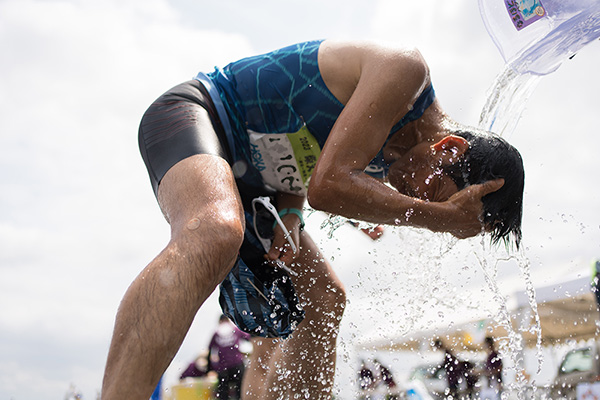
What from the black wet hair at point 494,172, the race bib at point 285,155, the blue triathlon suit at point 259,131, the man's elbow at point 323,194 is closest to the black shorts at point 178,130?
the blue triathlon suit at point 259,131

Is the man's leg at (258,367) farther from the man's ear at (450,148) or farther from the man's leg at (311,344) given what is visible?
the man's ear at (450,148)

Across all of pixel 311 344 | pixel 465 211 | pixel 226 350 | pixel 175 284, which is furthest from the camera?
pixel 226 350

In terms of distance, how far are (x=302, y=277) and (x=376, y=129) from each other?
0.87 metres

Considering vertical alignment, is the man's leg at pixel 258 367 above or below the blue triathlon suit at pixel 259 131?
below

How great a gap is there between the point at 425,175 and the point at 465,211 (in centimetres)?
24

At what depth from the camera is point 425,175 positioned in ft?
6.14

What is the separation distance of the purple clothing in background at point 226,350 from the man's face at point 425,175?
3026 millimetres

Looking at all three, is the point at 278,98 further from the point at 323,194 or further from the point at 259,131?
the point at 323,194

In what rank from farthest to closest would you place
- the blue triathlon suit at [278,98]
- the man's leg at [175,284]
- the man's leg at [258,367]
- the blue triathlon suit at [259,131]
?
1. the man's leg at [258,367]
2. the blue triathlon suit at [278,98]
3. the blue triathlon suit at [259,131]
4. the man's leg at [175,284]

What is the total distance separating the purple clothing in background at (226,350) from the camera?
4527mm

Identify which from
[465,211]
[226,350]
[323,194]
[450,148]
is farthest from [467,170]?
[226,350]

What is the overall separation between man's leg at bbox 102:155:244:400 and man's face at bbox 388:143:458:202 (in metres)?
0.77

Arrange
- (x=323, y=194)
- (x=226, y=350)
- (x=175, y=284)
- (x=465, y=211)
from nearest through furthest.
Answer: (x=175, y=284) < (x=323, y=194) < (x=465, y=211) < (x=226, y=350)

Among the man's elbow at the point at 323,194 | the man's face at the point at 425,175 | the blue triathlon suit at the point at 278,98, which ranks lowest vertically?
the man's face at the point at 425,175
